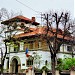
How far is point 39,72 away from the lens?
34.2 m

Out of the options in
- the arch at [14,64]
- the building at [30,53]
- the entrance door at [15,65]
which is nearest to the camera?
the building at [30,53]

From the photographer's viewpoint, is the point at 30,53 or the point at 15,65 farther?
the point at 15,65

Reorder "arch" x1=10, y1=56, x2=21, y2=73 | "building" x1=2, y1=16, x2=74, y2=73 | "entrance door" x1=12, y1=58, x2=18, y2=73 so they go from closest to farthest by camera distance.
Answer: "building" x1=2, y1=16, x2=74, y2=73
"arch" x1=10, y1=56, x2=21, y2=73
"entrance door" x1=12, y1=58, x2=18, y2=73

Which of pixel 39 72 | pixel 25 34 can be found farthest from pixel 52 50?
pixel 25 34

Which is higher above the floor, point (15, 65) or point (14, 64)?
point (14, 64)

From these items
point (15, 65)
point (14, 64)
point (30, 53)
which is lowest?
point (15, 65)

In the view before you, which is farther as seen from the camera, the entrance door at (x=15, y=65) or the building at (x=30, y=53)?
the entrance door at (x=15, y=65)

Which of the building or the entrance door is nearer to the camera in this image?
the building

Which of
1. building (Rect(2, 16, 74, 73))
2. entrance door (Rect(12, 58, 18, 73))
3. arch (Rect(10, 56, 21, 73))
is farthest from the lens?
entrance door (Rect(12, 58, 18, 73))

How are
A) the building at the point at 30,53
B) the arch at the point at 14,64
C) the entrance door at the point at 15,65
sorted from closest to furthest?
the building at the point at 30,53
the arch at the point at 14,64
the entrance door at the point at 15,65

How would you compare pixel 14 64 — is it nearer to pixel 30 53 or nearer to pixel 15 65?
pixel 15 65

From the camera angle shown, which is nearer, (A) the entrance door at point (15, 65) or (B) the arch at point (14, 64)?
(B) the arch at point (14, 64)

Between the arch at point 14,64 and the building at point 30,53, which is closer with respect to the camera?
the building at point 30,53

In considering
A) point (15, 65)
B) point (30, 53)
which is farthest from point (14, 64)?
point (30, 53)
